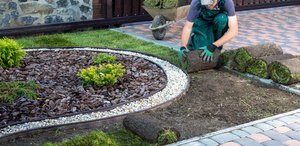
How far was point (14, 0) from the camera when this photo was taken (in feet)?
28.6

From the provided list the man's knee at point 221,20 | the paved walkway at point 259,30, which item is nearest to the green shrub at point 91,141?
the man's knee at point 221,20

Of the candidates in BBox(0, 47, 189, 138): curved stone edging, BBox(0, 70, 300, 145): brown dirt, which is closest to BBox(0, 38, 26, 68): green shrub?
BBox(0, 47, 189, 138): curved stone edging

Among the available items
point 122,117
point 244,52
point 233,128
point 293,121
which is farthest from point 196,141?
point 244,52

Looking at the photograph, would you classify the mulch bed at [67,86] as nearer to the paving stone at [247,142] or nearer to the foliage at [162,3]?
the paving stone at [247,142]

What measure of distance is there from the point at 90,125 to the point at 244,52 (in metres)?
2.81

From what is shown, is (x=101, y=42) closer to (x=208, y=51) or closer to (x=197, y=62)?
(x=197, y=62)

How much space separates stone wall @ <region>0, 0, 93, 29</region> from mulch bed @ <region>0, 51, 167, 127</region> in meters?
1.99

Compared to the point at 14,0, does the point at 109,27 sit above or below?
below

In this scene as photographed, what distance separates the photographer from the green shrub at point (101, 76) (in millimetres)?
5555

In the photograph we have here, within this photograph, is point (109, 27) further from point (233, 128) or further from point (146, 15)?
point (233, 128)

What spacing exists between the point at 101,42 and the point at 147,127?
398 cm

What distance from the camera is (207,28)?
6809 mm

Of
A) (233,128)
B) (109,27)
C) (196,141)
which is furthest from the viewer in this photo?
(109,27)

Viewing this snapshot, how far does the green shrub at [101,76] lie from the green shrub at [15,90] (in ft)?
2.00
